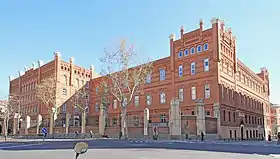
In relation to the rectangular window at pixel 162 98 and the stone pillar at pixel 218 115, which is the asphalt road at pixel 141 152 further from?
the rectangular window at pixel 162 98

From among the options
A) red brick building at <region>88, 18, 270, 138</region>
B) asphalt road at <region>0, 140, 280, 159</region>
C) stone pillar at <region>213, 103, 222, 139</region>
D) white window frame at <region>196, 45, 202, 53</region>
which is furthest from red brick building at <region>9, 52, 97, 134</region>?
asphalt road at <region>0, 140, 280, 159</region>

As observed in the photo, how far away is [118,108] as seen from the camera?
5912 cm

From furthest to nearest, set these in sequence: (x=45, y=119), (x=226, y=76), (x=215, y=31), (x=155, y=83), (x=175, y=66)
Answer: (x=45, y=119)
(x=155, y=83)
(x=175, y=66)
(x=226, y=76)
(x=215, y=31)

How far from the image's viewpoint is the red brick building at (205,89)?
4106 centimetres

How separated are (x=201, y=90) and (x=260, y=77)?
97.0 ft

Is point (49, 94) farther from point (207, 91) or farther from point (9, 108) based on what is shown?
point (207, 91)

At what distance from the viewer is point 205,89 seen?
4262 cm

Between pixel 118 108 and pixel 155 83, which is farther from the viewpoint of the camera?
pixel 118 108

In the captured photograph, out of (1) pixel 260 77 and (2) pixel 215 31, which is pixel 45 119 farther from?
(1) pixel 260 77

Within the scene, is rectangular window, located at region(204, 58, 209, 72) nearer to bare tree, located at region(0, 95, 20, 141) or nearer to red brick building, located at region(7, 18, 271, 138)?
red brick building, located at region(7, 18, 271, 138)

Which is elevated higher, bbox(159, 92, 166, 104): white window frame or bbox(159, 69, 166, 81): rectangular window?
bbox(159, 69, 166, 81): rectangular window

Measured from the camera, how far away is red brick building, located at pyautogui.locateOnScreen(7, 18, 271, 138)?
1617 inches

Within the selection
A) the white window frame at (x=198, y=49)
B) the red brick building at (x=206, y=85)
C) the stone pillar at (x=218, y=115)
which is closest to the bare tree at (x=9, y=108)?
the red brick building at (x=206, y=85)

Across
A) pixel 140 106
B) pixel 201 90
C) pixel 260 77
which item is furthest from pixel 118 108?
pixel 260 77
